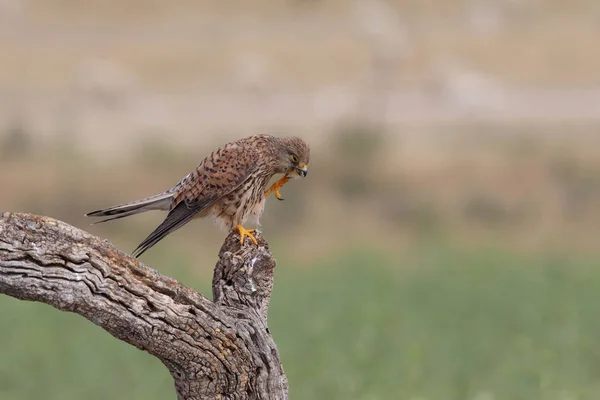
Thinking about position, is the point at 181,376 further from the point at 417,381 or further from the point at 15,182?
the point at 15,182

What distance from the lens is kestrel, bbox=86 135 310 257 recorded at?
6352 mm

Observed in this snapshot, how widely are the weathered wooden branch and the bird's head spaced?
1.15m

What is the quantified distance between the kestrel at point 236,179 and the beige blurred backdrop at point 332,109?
395 inches

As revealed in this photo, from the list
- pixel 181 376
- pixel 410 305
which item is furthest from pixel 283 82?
pixel 181 376

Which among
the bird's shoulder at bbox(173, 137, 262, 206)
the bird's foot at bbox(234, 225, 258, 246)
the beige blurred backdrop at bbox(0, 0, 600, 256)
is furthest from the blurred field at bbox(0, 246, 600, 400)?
the beige blurred backdrop at bbox(0, 0, 600, 256)

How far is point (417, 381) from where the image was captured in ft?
32.7

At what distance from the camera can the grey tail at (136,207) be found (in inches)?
219

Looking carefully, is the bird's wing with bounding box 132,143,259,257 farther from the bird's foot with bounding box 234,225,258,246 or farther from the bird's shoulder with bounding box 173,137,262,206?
the bird's foot with bounding box 234,225,258,246

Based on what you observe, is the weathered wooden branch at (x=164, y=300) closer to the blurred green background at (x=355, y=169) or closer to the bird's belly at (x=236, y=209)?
the bird's belly at (x=236, y=209)

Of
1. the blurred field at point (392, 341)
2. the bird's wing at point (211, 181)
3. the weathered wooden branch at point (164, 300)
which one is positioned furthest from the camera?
the blurred field at point (392, 341)

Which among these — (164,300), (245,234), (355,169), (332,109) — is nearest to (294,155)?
(245,234)

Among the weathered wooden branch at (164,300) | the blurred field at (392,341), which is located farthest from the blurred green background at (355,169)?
the weathered wooden branch at (164,300)

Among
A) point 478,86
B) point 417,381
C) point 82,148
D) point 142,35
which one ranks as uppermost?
point 142,35

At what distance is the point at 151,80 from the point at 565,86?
513 inches
